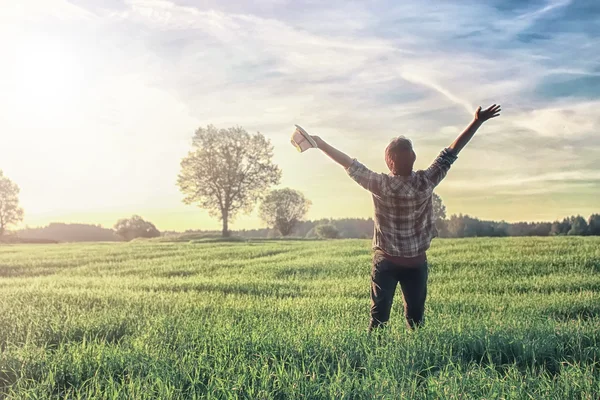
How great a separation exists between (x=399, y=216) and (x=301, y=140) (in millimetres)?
1410

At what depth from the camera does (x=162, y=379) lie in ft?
15.3

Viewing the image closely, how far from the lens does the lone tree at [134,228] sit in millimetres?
62959

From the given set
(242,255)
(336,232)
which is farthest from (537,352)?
(336,232)

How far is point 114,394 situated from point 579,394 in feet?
12.8

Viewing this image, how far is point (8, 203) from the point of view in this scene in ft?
220

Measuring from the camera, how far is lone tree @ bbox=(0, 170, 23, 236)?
66.6m

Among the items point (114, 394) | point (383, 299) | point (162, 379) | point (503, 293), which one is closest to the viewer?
point (114, 394)

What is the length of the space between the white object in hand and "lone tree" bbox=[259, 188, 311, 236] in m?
71.6

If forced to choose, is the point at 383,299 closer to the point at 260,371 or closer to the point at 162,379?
the point at 260,371

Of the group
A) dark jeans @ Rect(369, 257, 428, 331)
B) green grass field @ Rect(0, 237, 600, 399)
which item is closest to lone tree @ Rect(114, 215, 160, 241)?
green grass field @ Rect(0, 237, 600, 399)

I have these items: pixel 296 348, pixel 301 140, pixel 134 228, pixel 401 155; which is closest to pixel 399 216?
pixel 401 155

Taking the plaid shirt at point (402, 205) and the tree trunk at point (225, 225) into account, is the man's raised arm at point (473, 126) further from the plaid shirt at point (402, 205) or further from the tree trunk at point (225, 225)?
the tree trunk at point (225, 225)

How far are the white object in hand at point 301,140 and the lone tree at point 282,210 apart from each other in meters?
71.6

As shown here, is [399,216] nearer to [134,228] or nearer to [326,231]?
[134,228]
